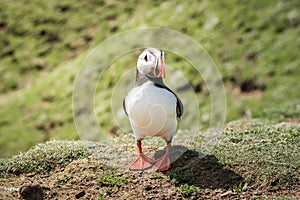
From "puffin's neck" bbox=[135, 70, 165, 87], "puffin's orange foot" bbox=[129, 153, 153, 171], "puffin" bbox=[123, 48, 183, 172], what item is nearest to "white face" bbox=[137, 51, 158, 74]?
"puffin" bbox=[123, 48, 183, 172]

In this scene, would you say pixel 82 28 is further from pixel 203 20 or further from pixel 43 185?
pixel 43 185

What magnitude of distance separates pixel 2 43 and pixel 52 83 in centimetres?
646

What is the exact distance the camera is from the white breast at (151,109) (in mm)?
9094

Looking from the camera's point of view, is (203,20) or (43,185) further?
(203,20)

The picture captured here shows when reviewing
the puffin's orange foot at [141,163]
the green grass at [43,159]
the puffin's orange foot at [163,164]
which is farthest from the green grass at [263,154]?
the green grass at [43,159]

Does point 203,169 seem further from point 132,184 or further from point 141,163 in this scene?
point 132,184

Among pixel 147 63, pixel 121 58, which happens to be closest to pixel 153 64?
pixel 147 63

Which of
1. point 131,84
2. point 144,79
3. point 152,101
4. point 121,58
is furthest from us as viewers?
point 121,58

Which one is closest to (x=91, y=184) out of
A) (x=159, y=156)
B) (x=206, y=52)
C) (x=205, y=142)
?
(x=159, y=156)

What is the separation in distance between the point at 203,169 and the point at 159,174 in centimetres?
86

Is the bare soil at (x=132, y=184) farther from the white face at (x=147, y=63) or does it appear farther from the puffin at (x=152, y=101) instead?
the white face at (x=147, y=63)

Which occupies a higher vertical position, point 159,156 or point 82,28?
point 82,28

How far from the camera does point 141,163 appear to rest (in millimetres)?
9828

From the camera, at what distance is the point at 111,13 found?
30156 millimetres
